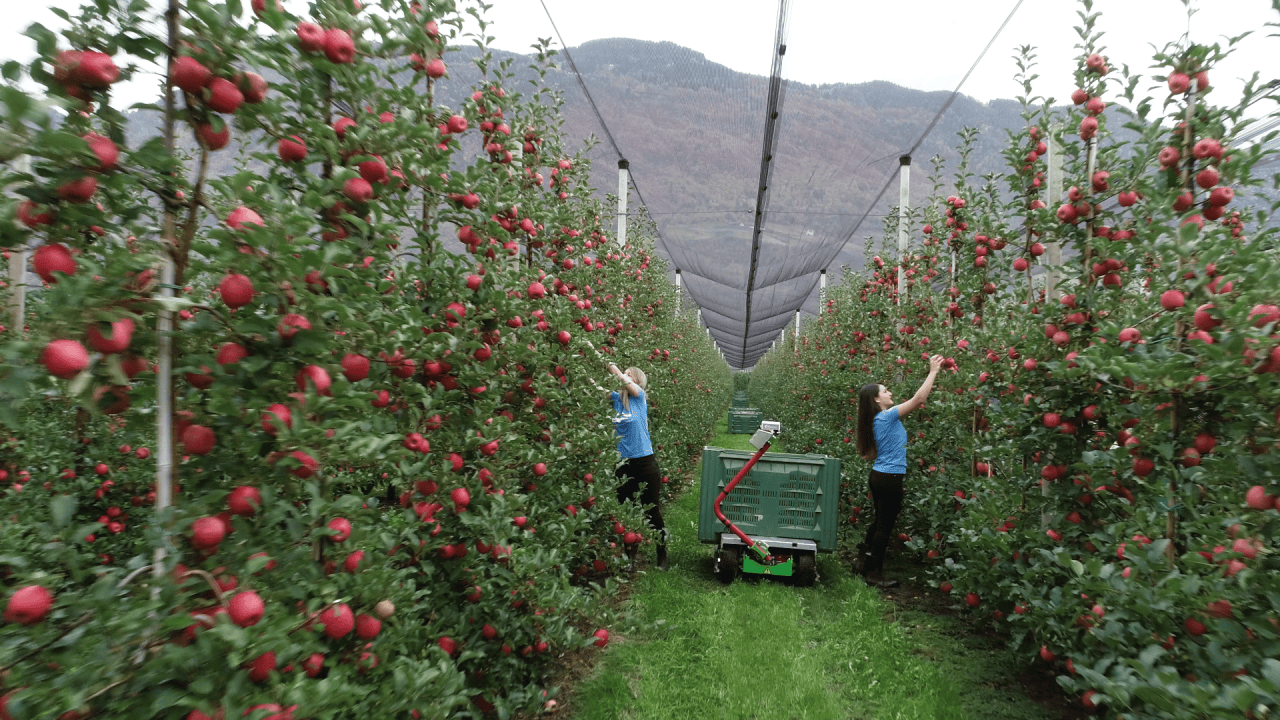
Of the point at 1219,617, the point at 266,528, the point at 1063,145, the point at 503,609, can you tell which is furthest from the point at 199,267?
the point at 1063,145

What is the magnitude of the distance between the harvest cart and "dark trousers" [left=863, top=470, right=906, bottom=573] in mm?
295

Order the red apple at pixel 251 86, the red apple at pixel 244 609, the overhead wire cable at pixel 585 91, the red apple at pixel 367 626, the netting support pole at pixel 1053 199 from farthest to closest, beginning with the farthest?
1. the overhead wire cable at pixel 585 91
2. the netting support pole at pixel 1053 199
3. the red apple at pixel 367 626
4. the red apple at pixel 251 86
5. the red apple at pixel 244 609

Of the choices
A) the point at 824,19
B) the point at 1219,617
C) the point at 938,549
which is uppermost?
the point at 824,19

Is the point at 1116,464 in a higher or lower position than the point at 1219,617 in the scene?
higher

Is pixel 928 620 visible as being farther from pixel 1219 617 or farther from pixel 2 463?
pixel 2 463

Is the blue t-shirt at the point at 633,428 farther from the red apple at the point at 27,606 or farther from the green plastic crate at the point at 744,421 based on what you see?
the green plastic crate at the point at 744,421

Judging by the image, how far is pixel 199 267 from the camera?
3.72 feet

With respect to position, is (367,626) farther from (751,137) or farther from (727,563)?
(751,137)

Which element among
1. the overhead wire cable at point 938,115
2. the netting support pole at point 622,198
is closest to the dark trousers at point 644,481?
the netting support pole at point 622,198

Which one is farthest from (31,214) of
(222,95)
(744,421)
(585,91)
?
(744,421)

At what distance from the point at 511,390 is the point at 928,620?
3.32 metres

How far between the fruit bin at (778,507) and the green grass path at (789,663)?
195mm

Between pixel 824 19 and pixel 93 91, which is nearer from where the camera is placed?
pixel 93 91

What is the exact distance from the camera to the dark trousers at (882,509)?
4.57 m
